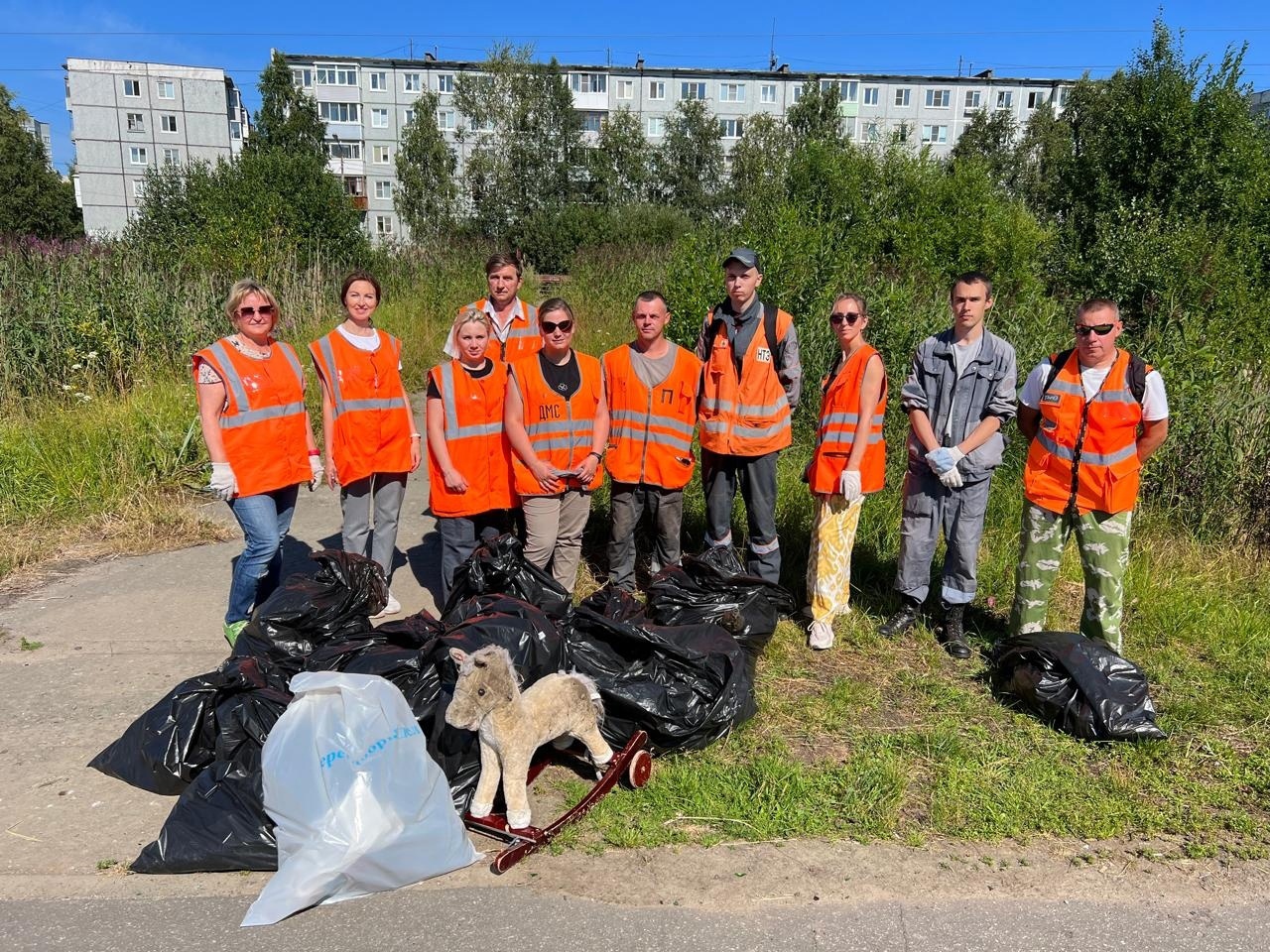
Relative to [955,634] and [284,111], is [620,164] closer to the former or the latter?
[284,111]

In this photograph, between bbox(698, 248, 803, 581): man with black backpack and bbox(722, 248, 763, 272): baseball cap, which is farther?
bbox(698, 248, 803, 581): man with black backpack

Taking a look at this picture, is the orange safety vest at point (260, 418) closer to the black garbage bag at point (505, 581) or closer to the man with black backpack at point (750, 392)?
the black garbage bag at point (505, 581)

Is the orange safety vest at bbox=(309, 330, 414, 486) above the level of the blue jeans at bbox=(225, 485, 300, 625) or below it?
above

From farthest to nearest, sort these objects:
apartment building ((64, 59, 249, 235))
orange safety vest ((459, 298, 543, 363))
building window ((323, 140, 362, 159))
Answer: building window ((323, 140, 362, 159))
apartment building ((64, 59, 249, 235))
orange safety vest ((459, 298, 543, 363))

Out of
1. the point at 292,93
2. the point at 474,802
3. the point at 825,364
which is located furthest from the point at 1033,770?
the point at 292,93

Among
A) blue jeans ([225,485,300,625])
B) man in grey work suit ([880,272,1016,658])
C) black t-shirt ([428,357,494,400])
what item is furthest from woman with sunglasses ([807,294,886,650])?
blue jeans ([225,485,300,625])

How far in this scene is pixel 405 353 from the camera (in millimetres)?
11188

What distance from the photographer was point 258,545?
13.7 feet

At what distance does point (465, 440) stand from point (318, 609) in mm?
1147

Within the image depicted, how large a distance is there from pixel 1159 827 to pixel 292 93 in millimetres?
49603

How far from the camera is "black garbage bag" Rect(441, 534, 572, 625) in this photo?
13.0 feet

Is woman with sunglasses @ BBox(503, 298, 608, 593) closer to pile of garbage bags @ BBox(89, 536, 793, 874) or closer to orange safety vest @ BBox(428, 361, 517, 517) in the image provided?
orange safety vest @ BBox(428, 361, 517, 517)

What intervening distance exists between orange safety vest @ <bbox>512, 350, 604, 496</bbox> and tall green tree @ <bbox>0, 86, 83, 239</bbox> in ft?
142

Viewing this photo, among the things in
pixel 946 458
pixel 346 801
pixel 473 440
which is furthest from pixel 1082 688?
pixel 473 440
